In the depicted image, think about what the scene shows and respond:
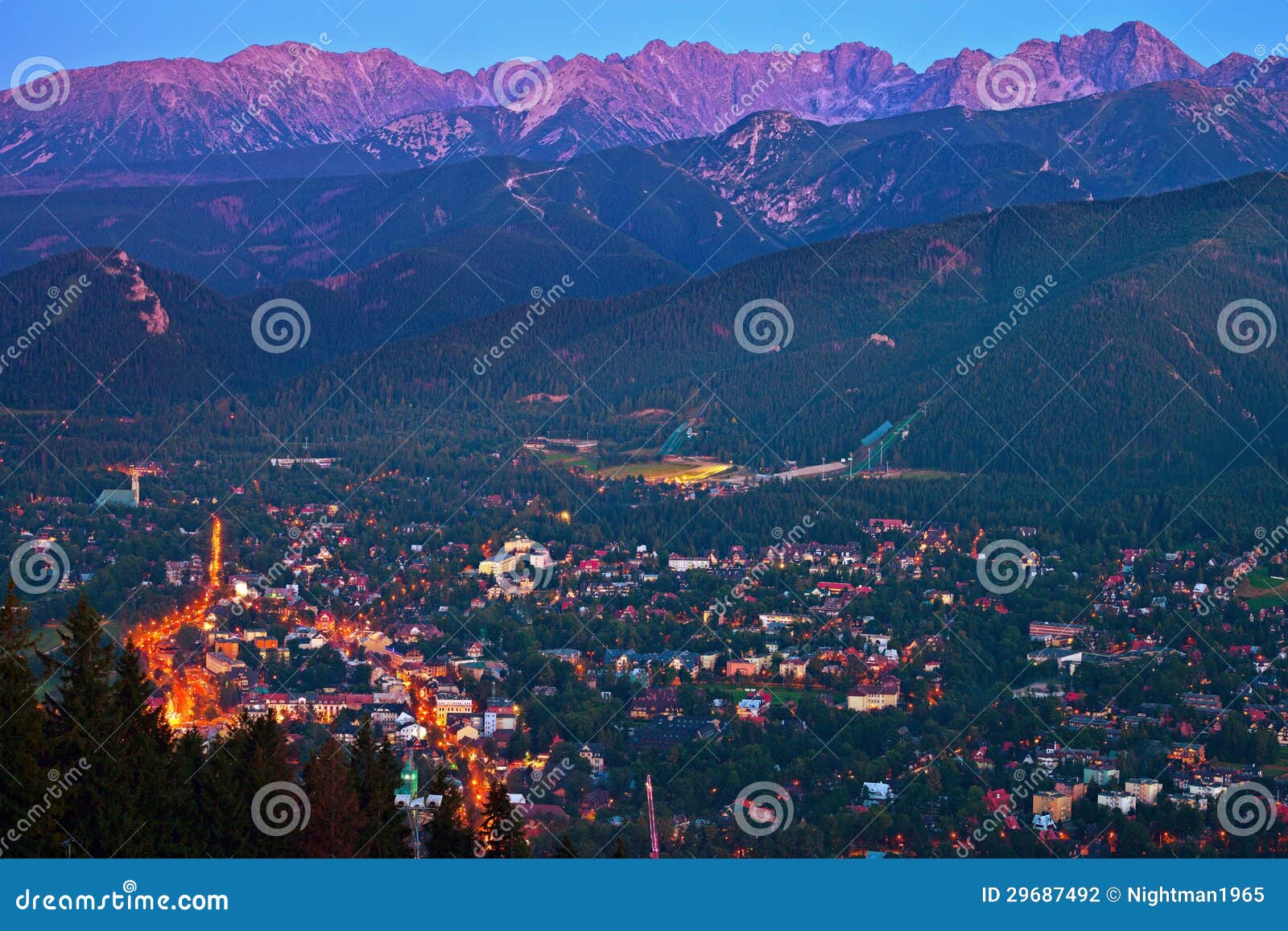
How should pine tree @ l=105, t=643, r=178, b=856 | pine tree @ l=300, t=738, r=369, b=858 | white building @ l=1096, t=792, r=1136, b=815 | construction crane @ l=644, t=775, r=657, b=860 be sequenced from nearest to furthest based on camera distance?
pine tree @ l=105, t=643, r=178, b=856
pine tree @ l=300, t=738, r=369, b=858
construction crane @ l=644, t=775, r=657, b=860
white building @ l=1096, t=792, r=1136, b=815

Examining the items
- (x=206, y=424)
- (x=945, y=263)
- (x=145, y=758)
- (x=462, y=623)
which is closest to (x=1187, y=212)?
(x=945, y=263)

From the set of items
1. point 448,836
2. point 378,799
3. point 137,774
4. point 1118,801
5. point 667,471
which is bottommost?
point 1118,801

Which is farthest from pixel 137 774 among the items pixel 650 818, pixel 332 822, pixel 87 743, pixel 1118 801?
pixel 1118 801

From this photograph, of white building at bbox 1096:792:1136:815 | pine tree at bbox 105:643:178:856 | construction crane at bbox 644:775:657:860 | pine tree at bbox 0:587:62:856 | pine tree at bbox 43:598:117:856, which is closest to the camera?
pine tree at bbox 0:587:62:856

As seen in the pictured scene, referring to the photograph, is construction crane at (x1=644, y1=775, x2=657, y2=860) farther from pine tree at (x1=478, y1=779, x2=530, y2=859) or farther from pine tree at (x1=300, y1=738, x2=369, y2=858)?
pine tree at (x1=300, y1=738, x2=369, y2=858)

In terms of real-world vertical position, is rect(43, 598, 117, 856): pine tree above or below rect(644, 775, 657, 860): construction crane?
above

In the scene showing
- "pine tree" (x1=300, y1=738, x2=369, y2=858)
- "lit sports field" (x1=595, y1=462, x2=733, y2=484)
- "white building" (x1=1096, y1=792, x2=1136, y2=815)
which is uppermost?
"lit sports field" (x1=595, y1=462, x2=733, y2=484)

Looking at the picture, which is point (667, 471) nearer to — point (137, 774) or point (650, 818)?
point (650, 818)

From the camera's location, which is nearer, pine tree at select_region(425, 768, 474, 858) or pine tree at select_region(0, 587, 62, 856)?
pine tree at select_region(0, 587, 62, 856)

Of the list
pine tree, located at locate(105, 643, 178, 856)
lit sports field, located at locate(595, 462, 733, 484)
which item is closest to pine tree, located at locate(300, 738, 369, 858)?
pine tree, located at locate(105, 643, 178, 856)
